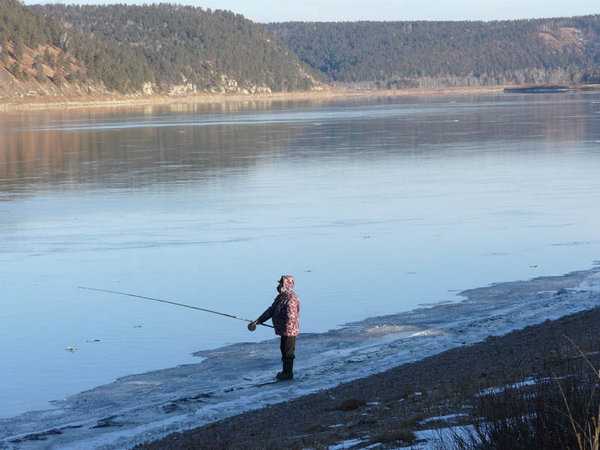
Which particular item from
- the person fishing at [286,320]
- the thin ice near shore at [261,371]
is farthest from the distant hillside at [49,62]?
the person fishing at [286,320]

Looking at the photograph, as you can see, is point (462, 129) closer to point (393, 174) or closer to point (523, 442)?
point (393, 174)

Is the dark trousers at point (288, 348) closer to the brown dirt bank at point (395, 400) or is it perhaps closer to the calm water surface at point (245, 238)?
the brown dirt bank at point (395, 400)

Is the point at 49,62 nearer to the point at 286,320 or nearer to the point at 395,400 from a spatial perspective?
the point at 286,320

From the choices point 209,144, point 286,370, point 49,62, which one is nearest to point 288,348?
point 286,370

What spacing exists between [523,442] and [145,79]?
159m

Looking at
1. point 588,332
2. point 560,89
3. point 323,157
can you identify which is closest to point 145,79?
point 560,89

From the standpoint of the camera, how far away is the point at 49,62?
135500mm

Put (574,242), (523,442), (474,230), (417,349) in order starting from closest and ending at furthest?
(523,442) → (417,349) → (574,242) → (474,230)

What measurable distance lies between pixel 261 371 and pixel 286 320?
2.59 feet

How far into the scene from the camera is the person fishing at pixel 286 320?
10781 millimetres

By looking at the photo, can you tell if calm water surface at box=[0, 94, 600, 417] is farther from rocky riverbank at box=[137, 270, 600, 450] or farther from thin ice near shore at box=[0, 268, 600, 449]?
rocky riverbank at box=[137, 270, 600, 450]

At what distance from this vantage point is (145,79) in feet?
528

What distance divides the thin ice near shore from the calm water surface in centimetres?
43

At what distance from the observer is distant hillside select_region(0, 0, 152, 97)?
411ft
